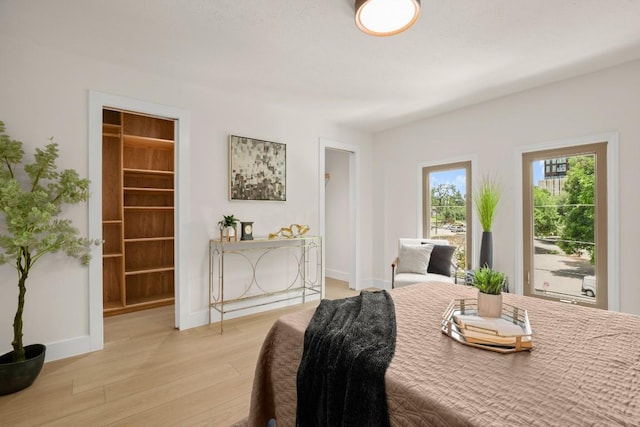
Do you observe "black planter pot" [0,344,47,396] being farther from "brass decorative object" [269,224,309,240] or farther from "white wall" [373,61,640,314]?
"white wall" [373,61,640,314]

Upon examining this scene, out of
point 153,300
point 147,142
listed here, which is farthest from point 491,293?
point 147,142

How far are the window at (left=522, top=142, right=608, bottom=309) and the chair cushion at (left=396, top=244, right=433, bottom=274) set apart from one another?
3.38 feet

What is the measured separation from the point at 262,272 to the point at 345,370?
280cm

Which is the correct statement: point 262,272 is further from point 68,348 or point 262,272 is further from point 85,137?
point 85,137

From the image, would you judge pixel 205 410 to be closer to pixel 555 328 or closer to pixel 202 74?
pixel 555 328

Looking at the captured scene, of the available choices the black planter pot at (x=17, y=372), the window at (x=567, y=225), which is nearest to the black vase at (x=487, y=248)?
the window at (x=567, y=225)

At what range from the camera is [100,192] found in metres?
2.69

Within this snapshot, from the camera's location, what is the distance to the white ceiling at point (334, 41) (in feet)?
6.59

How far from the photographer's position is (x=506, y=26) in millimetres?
2188

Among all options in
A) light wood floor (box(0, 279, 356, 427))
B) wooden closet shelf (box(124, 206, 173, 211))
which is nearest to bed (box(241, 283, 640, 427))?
light wood floor (box(0, 279, 356, 427))

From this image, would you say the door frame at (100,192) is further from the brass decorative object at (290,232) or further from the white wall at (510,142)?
the white wall at (510,142)

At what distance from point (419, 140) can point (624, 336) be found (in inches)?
139

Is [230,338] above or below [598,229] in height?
below

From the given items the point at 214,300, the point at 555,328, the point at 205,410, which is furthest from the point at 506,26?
the point at 214,300
